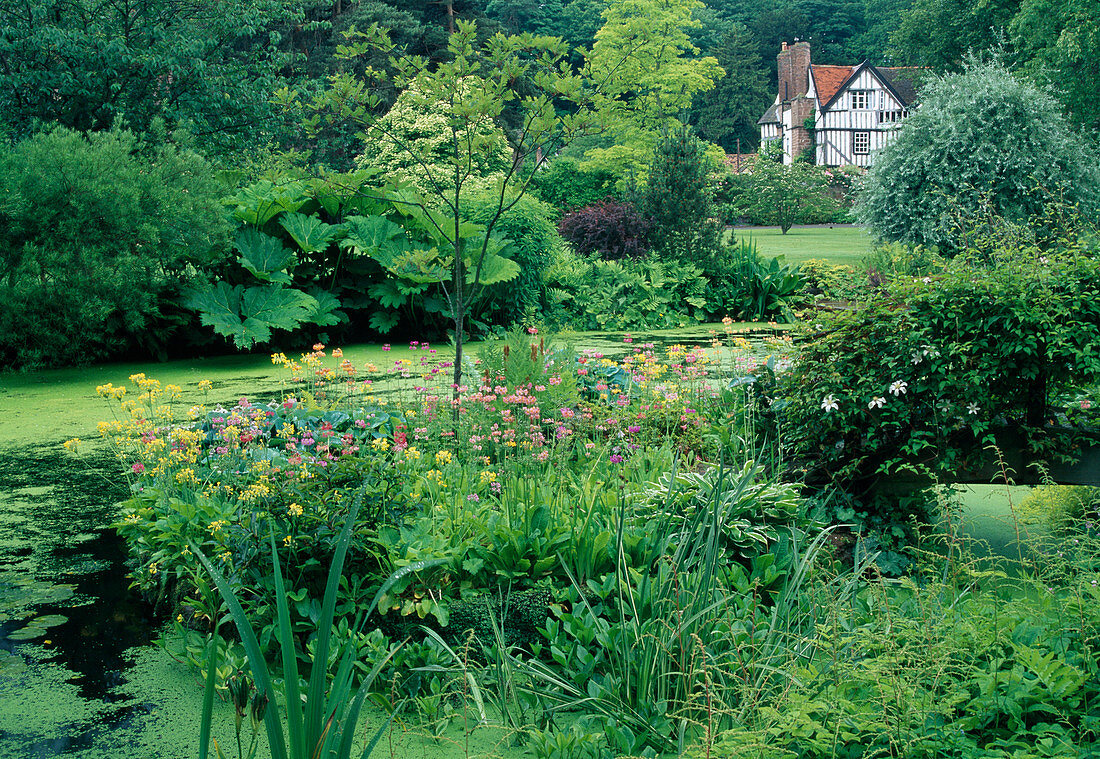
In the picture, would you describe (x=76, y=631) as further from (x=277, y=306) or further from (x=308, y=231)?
(x=308, y=231)

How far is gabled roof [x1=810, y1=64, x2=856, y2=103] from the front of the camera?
141 ft

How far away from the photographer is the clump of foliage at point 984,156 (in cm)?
1385

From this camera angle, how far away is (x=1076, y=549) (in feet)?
9.37

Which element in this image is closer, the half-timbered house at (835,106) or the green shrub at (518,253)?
the green shrub at (518,253)

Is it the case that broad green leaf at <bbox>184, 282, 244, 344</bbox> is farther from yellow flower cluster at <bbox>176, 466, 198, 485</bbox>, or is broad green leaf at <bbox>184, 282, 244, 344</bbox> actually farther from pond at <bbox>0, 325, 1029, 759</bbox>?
yellow flower cluster at <bbox>176, 466, 198, 485</bbox>

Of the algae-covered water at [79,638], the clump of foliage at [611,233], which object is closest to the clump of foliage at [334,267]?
the clump of foliage at [611,233]

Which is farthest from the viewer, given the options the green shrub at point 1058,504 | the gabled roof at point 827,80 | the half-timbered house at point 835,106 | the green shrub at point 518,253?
the gabled roof at point 827,80

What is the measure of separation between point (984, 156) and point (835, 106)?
31703mm

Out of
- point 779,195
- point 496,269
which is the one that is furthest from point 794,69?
point 496,269

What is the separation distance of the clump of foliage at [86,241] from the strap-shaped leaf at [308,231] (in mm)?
807

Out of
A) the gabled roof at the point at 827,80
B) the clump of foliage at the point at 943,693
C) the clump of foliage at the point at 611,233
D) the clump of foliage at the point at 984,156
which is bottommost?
the clump of foliage at the point at 943,693

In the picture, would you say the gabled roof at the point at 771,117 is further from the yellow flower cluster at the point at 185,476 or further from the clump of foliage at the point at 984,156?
the yellow flower cluster at the point at 185,476

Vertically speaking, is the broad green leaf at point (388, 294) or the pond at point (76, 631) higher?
the broad green leaf at point (388, 294)

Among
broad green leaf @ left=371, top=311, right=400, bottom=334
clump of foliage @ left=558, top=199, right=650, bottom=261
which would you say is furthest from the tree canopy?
broad green leaf @ left=371, top=311, right=400, bottom=334
